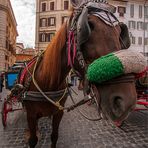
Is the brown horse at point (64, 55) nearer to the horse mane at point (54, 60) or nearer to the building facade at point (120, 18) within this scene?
the horse mane at point (54, 60)

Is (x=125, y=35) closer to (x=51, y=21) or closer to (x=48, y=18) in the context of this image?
(x=51, y=21)

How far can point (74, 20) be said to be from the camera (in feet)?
6.10

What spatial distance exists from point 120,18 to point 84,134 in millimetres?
34977

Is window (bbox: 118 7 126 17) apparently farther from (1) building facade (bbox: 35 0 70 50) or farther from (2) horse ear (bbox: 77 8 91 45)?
(2) horse ear (bbox: 77 8 91 45)

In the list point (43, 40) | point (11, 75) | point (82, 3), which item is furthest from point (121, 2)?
point (82, 3)

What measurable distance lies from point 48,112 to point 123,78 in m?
1.56

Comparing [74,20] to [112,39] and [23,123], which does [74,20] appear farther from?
[23,123]

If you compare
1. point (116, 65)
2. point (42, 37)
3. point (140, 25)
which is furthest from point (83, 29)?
point (42, 37)

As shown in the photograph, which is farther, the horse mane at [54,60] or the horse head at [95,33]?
the horse mane at [54,60]

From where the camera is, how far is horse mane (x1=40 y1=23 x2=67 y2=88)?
2198 millimetres

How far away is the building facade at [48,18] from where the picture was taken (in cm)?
4012

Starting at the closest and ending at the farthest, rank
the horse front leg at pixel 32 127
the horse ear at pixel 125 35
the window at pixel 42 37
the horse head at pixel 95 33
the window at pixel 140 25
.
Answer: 1. the horse head at pixel 95 33
2. the horse ear at pixel 125 35
3. the horse front leg at pixel 32 127
4. the window at pixel 140 25
5. the window at pixel 42 37

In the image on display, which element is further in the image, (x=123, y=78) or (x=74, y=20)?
(x=74, y=20)

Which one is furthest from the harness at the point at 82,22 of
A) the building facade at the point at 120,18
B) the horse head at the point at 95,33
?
the building facade at the point at 120,18
